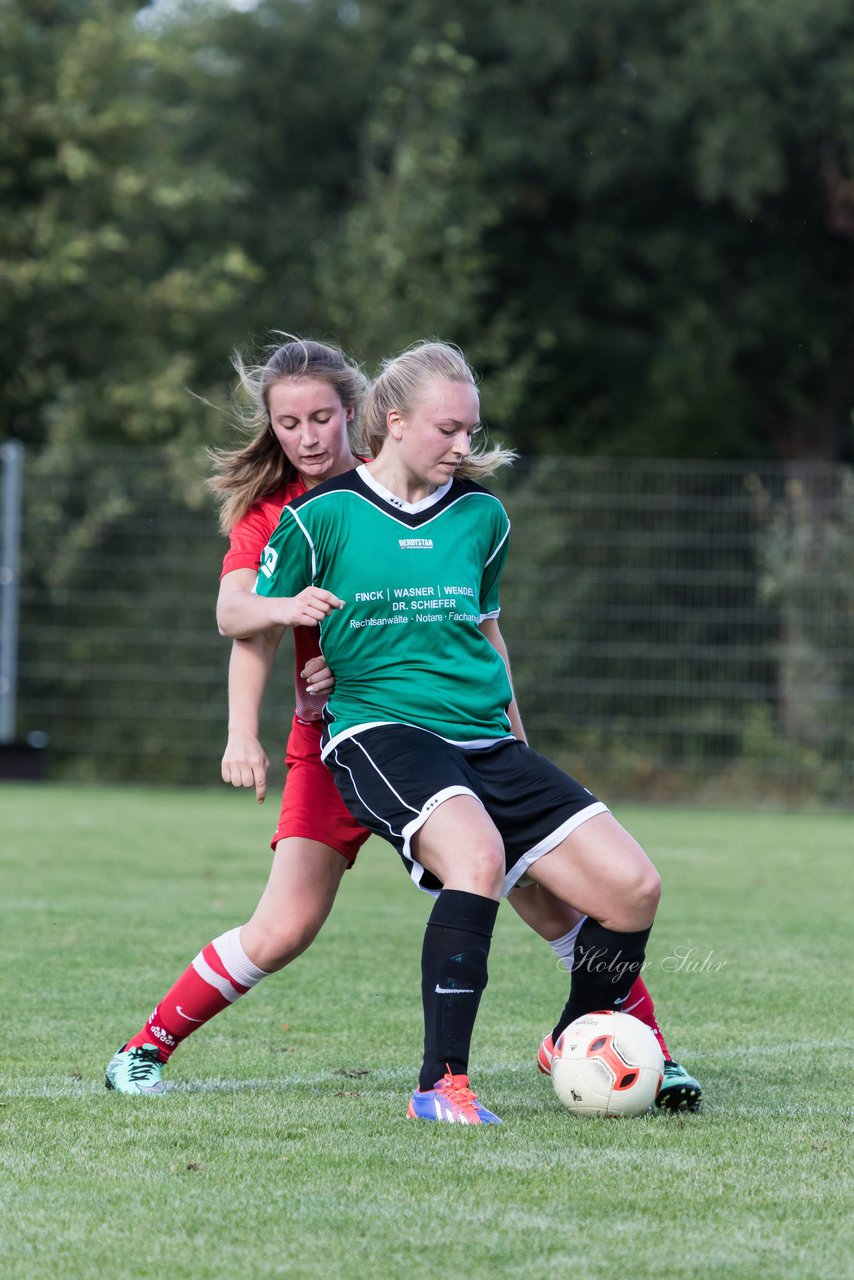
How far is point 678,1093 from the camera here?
3926 millimetres

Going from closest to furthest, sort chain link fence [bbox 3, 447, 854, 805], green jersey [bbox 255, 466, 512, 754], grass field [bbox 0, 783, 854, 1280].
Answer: grass field [bbox 0, 783, 854, 1280] → green jersey [bbox 255, 466, 512, 754] → chain link fence [bbox 3, 447, 854, 805]

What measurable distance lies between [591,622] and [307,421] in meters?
9.79

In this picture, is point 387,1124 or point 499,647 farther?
point 499,647

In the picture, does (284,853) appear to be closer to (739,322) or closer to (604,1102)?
(604,1102)

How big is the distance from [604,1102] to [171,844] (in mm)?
6704

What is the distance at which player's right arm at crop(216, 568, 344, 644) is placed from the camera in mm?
3865

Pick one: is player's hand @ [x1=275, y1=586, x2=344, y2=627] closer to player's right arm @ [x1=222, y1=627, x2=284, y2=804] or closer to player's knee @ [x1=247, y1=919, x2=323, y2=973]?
player's right arm @ [x1=222, y1=627, x2=284, y2=804]

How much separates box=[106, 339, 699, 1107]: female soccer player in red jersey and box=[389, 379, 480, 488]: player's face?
0.35m

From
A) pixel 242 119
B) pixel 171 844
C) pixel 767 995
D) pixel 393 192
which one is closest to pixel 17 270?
pixel 393 192

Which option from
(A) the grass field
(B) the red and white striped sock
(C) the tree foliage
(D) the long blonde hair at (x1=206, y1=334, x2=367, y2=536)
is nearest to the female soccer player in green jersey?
(D) the long blonde hair at (x1=206, y1=334, x2=367, y2=536)

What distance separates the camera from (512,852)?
3.94 meters

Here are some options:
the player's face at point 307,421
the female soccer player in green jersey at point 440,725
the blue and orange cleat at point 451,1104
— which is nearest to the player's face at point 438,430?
the female soccer player in green jersey at point 440,725

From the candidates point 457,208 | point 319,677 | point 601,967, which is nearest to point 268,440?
point 319,677

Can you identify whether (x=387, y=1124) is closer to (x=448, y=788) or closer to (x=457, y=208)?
(x=448, y=788)
